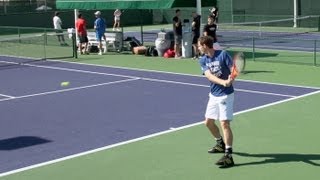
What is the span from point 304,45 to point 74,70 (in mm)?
11432

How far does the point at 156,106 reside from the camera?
12.9 metres

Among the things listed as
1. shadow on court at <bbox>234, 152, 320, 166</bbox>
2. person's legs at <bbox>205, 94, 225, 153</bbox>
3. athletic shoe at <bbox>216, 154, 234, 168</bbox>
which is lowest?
shadow on court at <bbox>234, 152, 320, 166</bbox>

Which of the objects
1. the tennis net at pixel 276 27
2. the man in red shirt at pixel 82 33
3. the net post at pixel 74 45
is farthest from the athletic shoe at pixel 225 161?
the tennis net at pixel 276 27

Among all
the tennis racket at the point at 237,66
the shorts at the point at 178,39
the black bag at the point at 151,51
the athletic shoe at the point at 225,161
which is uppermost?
the shorts at the point at 178,39

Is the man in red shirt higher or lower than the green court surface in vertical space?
higher

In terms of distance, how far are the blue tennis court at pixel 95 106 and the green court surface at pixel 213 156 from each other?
1.52ft

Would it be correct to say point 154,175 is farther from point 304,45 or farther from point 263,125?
point 304,45

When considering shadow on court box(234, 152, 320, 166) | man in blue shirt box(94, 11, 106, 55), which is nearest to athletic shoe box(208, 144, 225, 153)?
shadow on court box(234, 152, 320, 166)

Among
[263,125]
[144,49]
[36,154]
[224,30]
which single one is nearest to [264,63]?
[144,49]

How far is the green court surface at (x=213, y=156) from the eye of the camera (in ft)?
25.4

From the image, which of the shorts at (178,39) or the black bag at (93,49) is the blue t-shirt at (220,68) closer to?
the shorts at (178,39)

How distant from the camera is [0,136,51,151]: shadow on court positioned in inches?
379

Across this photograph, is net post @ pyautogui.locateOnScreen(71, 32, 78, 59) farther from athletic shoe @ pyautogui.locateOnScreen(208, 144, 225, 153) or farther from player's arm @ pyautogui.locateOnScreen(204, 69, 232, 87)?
player's arm @ pyautogui.locateOnScreen(204, 69, 232, 87)

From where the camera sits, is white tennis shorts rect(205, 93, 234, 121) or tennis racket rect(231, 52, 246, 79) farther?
white tennis shorts rect(205, 93, 234, 121)
